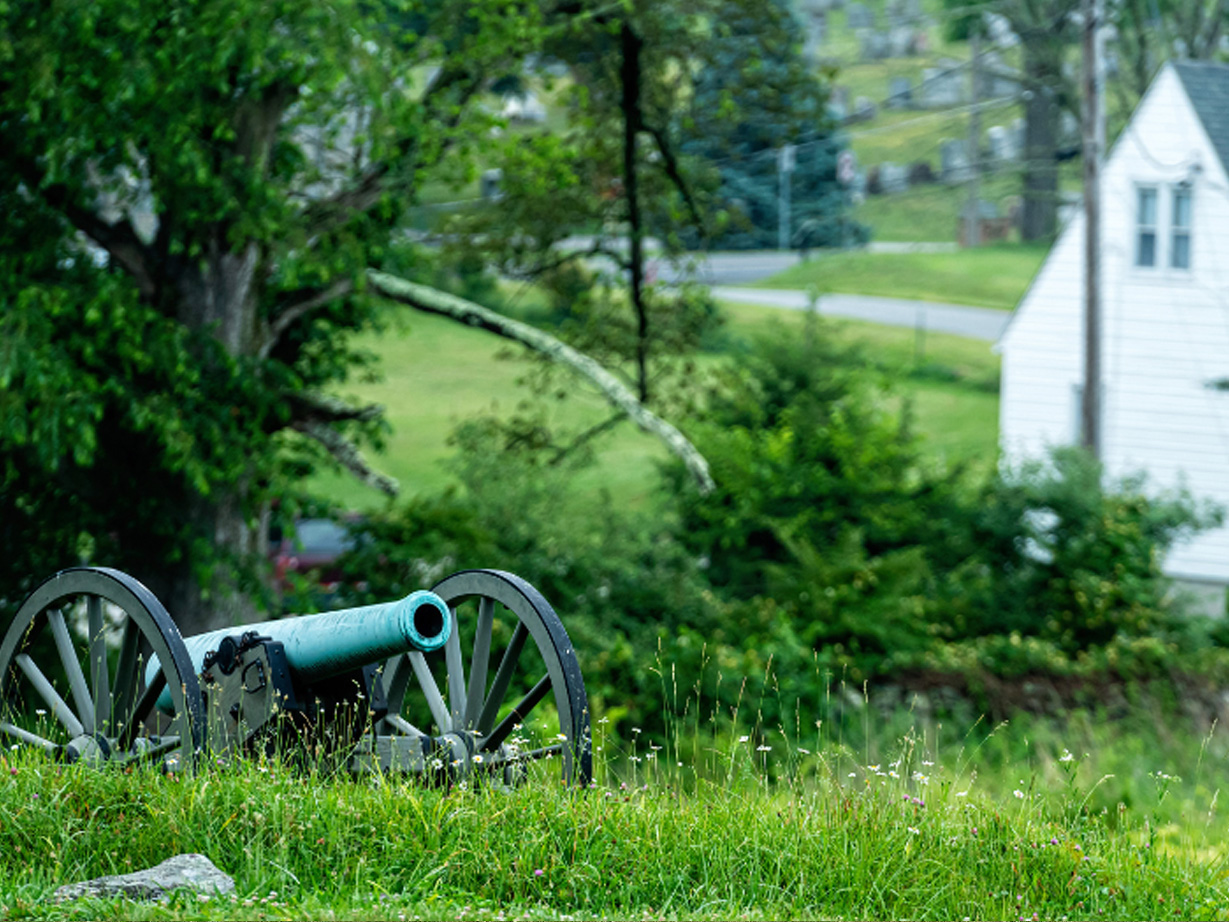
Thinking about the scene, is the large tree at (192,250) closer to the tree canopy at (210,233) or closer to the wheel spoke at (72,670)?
the tree canopy at (210,233)

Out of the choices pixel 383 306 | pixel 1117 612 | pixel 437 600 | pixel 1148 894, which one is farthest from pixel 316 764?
pixel 1117 612

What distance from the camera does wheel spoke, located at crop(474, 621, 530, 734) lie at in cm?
542

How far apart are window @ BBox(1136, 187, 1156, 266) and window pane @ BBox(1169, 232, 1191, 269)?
28 cm

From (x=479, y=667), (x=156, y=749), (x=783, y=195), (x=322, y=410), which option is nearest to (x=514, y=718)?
(x=479, y=667)

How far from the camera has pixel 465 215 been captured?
15367 mm

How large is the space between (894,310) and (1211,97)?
24483 mm

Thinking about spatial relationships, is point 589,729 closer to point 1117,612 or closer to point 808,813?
point 808,813

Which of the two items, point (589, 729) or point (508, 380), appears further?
point (508, 380)

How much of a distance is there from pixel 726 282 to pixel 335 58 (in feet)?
136

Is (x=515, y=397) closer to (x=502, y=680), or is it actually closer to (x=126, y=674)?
(x=126, y=674)

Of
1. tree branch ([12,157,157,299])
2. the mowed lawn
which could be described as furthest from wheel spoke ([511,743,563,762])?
the mowed lawn

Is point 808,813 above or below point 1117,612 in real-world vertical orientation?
above

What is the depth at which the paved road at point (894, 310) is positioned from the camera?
4466 centimetres

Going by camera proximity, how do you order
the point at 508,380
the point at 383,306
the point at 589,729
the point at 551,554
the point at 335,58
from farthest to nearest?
1. the point at 508,380
2. the point at 551,554
3. the point at 383,306
4. the point at 335,58
5. the point at 589,729
